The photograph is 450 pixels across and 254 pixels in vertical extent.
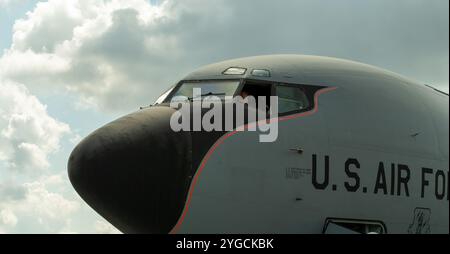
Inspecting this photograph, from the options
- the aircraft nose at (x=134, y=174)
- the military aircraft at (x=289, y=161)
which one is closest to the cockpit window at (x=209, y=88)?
the military aircraft at (x=289, y=161)

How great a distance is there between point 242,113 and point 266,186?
113cm

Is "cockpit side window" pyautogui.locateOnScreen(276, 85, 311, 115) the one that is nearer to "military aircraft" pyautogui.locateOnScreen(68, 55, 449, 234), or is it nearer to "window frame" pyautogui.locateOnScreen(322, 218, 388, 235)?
"military aircraft" pyautogui.locateOnScreen(68, 55, 449, 234)

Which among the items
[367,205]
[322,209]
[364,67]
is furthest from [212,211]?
[364,67]

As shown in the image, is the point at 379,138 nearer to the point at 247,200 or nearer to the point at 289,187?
the point at 289,187

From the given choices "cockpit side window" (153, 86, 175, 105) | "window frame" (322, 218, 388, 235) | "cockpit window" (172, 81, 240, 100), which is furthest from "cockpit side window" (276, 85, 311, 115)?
"cockpit side window" (153, 86, 175, 105)

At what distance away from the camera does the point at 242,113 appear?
377 inches

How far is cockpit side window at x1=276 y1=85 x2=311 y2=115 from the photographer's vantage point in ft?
33.3

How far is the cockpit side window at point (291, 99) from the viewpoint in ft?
33.3

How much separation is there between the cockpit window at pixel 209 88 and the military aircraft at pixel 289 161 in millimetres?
23

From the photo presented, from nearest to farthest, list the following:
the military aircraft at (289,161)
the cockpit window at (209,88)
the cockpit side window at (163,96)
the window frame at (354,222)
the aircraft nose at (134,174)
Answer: the aircraft nose at (134,174), the military aircraft at (289,161), the window frame at (354,222), the cockpit window at (209,88), the cockpit side window at (163,96)

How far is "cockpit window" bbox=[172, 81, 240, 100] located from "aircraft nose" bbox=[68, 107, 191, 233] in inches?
63.3

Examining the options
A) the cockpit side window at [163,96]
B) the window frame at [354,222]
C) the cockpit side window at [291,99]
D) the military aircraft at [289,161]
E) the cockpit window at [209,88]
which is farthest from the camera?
the cockpit side window at [163,96]

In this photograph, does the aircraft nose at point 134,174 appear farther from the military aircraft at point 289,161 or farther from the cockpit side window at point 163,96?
the cockpit side window at point 163,96
